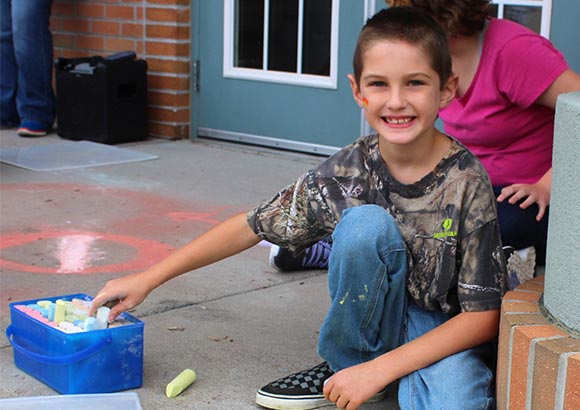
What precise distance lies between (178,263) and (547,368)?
0.96 m

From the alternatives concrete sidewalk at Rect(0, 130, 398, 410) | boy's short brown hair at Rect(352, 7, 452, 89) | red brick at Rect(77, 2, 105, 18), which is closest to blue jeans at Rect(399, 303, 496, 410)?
concrete sidewalk at Rect(0, 130, 398, 410)

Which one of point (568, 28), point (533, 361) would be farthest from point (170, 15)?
point (533, 361)

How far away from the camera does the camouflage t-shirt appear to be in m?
2.42

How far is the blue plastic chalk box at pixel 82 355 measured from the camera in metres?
2.54

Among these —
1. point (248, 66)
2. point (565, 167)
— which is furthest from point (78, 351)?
point (248, 66)

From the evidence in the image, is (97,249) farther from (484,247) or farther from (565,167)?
(565,167)

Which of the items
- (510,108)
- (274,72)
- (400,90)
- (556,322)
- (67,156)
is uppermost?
(400,90)

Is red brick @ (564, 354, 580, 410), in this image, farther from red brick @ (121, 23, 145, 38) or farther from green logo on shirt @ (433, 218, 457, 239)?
red brick @ (121, 23, 145, 38)

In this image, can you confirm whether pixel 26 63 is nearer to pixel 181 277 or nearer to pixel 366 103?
pixel 181 277

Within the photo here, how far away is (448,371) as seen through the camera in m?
2.39

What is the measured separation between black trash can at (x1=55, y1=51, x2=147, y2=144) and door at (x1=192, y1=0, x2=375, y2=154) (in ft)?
1.20

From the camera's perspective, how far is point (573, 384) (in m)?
2.03

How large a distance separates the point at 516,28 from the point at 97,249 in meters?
1.87

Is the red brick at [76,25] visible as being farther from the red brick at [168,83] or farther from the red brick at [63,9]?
the red brick at [168,83]
